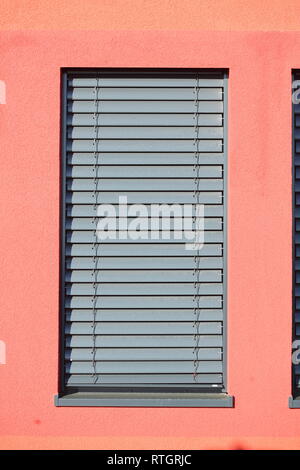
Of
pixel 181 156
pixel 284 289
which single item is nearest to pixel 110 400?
pixel 284 289

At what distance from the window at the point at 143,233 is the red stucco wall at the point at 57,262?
0.40 feet

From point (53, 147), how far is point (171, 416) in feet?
6.90

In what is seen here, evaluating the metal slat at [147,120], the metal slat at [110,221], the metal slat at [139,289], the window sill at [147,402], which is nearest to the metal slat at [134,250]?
the metal slat at [110,221]

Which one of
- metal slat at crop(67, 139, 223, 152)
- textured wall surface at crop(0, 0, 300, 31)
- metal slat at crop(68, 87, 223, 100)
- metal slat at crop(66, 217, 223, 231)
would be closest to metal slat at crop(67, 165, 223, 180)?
metal slat at crop(67, 139, 223, 152)

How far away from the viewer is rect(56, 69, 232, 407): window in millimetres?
4289

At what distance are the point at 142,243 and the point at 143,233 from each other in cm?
7

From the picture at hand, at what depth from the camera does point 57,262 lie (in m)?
4.21

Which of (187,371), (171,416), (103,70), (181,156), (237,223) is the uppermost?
(103,70)

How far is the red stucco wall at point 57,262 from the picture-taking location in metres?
4.20

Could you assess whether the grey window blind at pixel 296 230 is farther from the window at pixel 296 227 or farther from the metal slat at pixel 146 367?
the metal slat at pixel 146 367

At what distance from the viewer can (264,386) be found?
420cm
